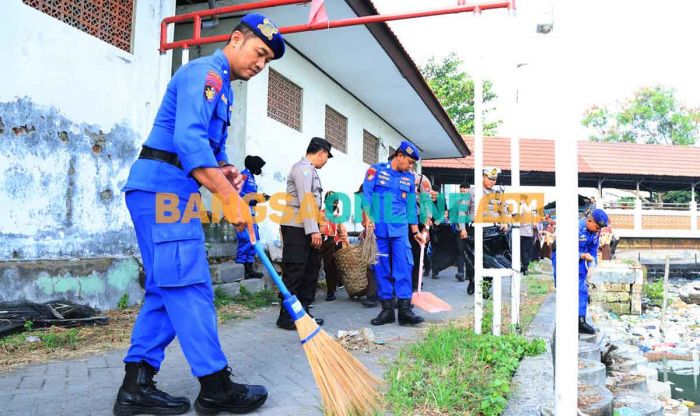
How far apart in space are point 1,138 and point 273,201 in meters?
3.50

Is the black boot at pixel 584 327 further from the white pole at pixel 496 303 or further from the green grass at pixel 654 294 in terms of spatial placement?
the green grass at pixel 654 294

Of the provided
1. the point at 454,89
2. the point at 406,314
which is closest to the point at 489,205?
the point at 406,314

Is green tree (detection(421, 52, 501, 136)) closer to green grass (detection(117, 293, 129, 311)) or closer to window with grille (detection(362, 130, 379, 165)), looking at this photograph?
window with grille (detection(362, 130, 379, 165))

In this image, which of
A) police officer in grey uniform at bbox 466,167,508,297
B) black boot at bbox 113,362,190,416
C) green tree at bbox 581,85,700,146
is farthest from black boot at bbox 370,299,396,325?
green tree at bbox 581,85,700,146

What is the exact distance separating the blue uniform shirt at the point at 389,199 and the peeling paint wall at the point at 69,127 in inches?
98.6

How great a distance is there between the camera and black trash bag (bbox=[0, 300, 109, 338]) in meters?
4.02

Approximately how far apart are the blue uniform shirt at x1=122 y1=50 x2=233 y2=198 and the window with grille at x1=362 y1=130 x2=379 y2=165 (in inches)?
390

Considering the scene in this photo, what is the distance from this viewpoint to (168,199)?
2402mm

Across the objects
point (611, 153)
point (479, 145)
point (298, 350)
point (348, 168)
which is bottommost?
point (298, 350)

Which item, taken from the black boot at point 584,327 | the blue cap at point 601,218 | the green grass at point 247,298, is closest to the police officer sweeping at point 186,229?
the green grass at point 247,298

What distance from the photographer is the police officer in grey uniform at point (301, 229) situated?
466cm

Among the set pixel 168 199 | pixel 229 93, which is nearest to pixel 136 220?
pixel 168 199

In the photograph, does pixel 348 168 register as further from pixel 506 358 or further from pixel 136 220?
pixel 136 220

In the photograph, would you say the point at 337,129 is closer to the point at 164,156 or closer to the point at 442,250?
the point at 442,250
